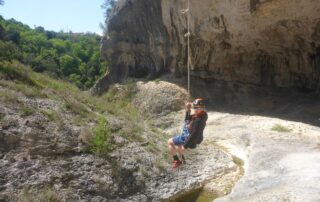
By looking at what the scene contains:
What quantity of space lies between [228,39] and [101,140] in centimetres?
1228

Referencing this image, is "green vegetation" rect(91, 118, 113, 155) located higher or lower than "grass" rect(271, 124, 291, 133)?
higher

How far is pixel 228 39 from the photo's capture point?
21.2 m

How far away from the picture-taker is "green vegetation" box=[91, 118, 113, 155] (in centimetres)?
1066

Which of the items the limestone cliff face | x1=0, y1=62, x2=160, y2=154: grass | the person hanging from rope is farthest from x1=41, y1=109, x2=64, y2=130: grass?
the limestone cliff face

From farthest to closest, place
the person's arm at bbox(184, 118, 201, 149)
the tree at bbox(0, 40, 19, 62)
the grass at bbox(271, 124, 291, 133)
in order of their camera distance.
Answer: the grass at bbox(271, 124, 291, 133) < the tree at bbox(0, 40, 19, 62) < the person's arm at bbox(184, 118, 201, 149)

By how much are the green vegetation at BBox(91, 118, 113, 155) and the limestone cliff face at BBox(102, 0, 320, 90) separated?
382 inches

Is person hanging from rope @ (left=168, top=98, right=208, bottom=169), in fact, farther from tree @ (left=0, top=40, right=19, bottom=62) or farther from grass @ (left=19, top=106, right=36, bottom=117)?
tree @ (left=0, top=40, right=19, bottom=62)

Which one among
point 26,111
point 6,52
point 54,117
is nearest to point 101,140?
point 54,117

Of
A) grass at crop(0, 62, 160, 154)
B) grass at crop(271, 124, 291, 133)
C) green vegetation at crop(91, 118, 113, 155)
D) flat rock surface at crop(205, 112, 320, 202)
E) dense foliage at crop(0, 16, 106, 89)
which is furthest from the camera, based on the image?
dense foliage at crop(0, 16, 106, 89)

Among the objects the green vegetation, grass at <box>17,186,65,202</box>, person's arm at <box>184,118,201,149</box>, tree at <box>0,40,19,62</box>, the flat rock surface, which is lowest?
the flat rock surface

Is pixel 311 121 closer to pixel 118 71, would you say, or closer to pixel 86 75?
pixel 118 71

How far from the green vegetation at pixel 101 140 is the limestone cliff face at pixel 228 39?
31.8 ft

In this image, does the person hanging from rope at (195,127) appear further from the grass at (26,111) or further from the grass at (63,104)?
the grass at (26,111)

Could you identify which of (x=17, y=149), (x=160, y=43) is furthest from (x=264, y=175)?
(x=160, y=43)
